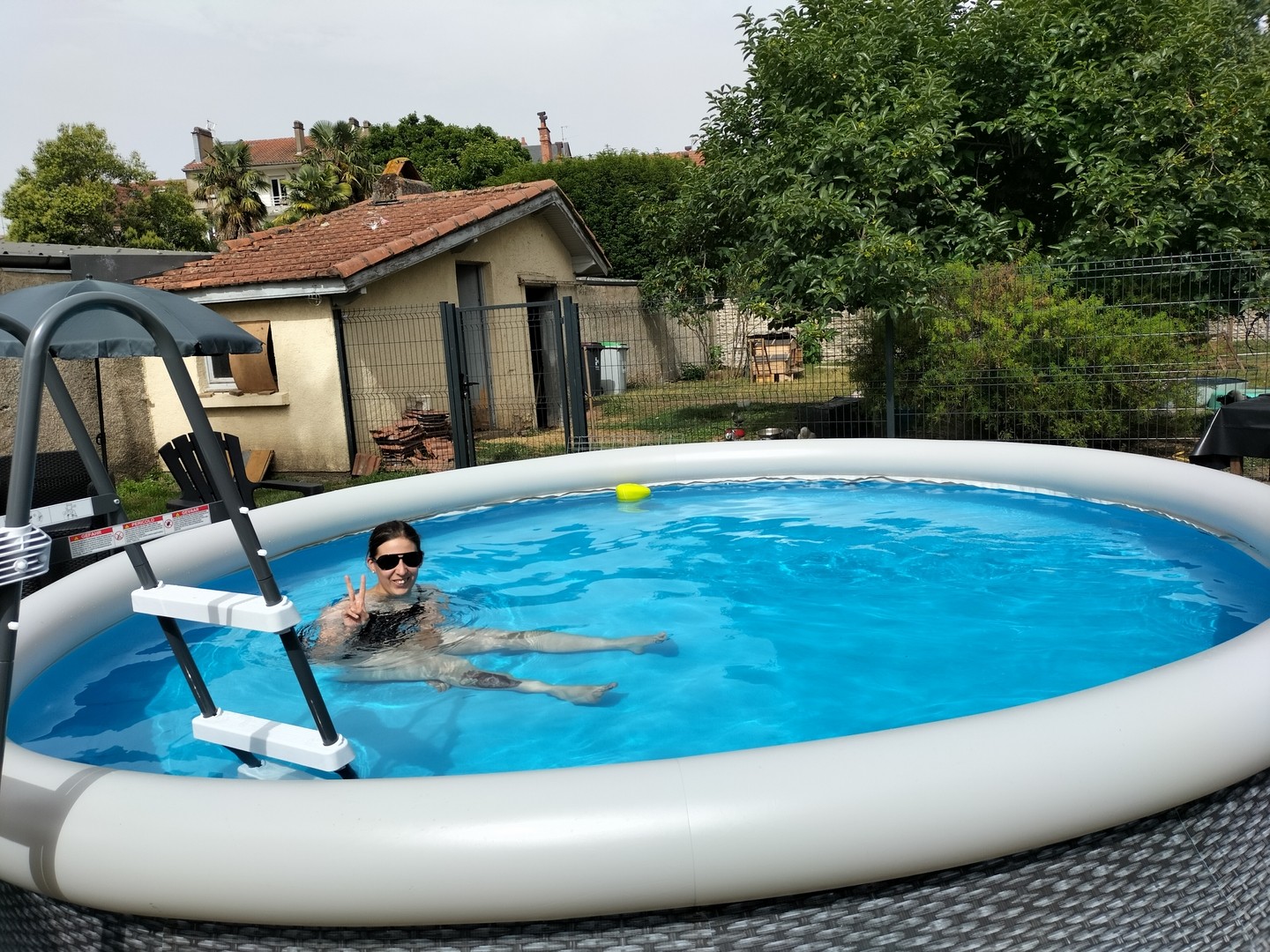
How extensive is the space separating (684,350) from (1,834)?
18.2 metres

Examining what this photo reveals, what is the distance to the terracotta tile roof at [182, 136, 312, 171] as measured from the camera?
67.9 m

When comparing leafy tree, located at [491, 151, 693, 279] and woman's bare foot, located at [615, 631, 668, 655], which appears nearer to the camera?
woman's bare foot, located at [615, 631, 668, 655]

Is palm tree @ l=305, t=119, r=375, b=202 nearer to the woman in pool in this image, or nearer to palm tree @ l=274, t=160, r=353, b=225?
palm tree @ l=274, t=160, r=353, b=225

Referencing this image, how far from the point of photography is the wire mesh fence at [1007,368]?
949 centimetres

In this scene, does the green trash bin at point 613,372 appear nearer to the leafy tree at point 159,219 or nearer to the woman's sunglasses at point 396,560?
the woman's sunglasses at point 396,560

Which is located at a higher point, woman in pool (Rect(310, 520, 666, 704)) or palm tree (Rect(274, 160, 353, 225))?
palm tree (Rect(274, 160, 353, 225))

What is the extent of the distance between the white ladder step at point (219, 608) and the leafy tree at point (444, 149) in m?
39.0

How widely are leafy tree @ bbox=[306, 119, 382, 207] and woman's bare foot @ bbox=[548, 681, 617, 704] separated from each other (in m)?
34.7

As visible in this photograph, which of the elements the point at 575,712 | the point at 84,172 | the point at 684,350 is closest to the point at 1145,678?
the point at 575,712

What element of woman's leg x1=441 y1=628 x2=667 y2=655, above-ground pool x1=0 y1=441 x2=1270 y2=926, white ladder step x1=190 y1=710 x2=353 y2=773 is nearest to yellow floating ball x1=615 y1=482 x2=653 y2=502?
woman's leg x1=441 y1=628 x2=667 y2=655

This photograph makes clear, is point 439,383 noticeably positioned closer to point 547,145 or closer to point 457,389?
point 457,389

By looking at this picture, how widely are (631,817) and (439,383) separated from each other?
12687 mm

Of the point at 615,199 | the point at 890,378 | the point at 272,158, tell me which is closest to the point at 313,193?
the point at 615,199

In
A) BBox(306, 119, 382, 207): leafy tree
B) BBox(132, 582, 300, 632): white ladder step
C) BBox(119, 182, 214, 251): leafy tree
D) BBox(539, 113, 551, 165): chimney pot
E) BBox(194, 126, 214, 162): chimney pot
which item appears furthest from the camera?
BBox(194, 126, 214, 162): chimney pot
